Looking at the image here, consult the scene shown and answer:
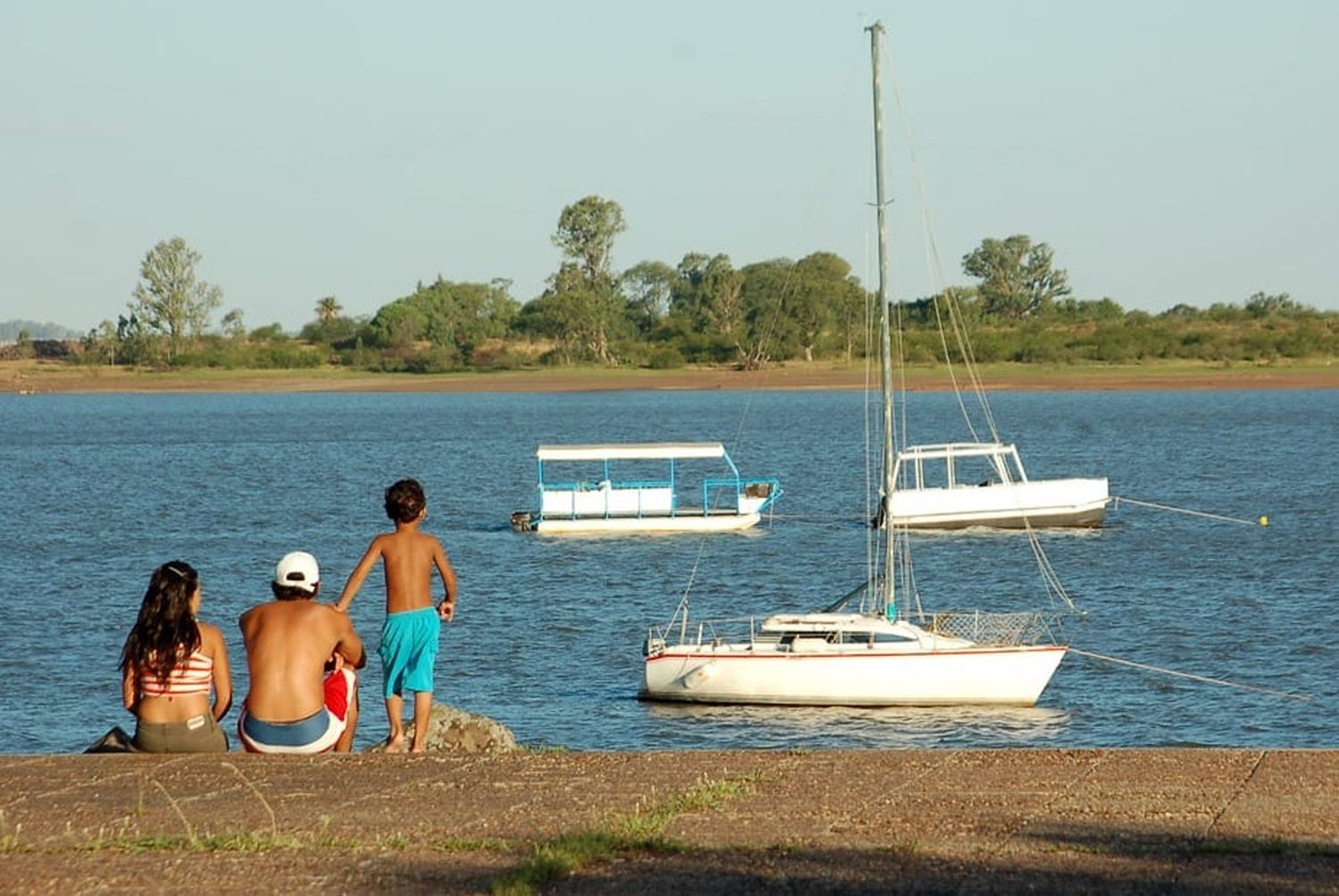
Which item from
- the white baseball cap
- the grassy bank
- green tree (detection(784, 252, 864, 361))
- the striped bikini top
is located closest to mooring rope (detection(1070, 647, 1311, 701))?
the white baseball cap

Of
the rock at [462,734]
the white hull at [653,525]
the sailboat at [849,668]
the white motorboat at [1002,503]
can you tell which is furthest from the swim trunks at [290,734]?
the white motorboat at [1002,503]

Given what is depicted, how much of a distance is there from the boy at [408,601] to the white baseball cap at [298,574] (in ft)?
2.27

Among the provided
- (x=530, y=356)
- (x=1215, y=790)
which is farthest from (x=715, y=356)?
(x=1215, y=790)

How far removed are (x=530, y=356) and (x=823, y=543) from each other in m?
126

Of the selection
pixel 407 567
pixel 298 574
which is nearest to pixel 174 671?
pixel 298 574

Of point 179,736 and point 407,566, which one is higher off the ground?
point 407,566

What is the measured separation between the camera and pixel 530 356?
175 meters

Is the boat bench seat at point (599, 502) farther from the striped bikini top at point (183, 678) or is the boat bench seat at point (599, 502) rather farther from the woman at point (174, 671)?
the striped bikini top at point (183, 678)

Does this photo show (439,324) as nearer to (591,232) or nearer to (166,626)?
(591,232)

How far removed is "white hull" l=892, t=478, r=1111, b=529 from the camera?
52.2m

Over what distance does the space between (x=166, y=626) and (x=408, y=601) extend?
1.78 metres

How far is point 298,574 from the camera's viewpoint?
37.5 feet

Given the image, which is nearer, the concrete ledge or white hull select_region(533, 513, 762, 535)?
the concrete ledge

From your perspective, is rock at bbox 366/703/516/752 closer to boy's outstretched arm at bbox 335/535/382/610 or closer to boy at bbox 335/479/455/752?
boy at bbox 335/479/455/752
